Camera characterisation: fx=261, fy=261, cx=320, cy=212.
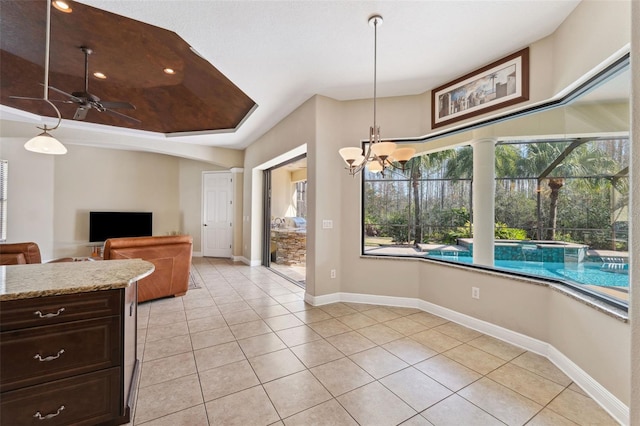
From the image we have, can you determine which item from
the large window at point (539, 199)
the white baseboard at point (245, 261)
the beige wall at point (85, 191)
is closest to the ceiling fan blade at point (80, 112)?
the large window at point (539, 199)

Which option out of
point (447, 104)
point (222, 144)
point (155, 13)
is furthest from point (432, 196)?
point (222, 144)

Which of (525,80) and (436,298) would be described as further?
(436,298)

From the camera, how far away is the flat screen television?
20.5 ft

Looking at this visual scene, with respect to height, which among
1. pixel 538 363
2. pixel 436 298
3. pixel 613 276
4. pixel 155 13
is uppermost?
pixel 155 13

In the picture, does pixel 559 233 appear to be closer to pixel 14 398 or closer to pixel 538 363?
pixel 538 363

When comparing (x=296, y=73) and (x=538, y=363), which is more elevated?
(x=296, y=73)

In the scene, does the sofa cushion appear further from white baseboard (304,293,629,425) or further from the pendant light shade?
white baseboard (304,293,629,425)

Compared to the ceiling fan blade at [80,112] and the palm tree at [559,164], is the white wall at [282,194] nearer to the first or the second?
the ceiling fan blade at [80,112]

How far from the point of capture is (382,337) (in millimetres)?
2736

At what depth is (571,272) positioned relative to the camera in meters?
2.39

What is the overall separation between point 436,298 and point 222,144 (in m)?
5.70

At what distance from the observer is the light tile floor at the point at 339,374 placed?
1.71 metres

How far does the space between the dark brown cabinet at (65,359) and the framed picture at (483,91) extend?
3.65m

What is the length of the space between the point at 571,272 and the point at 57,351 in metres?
3.86
